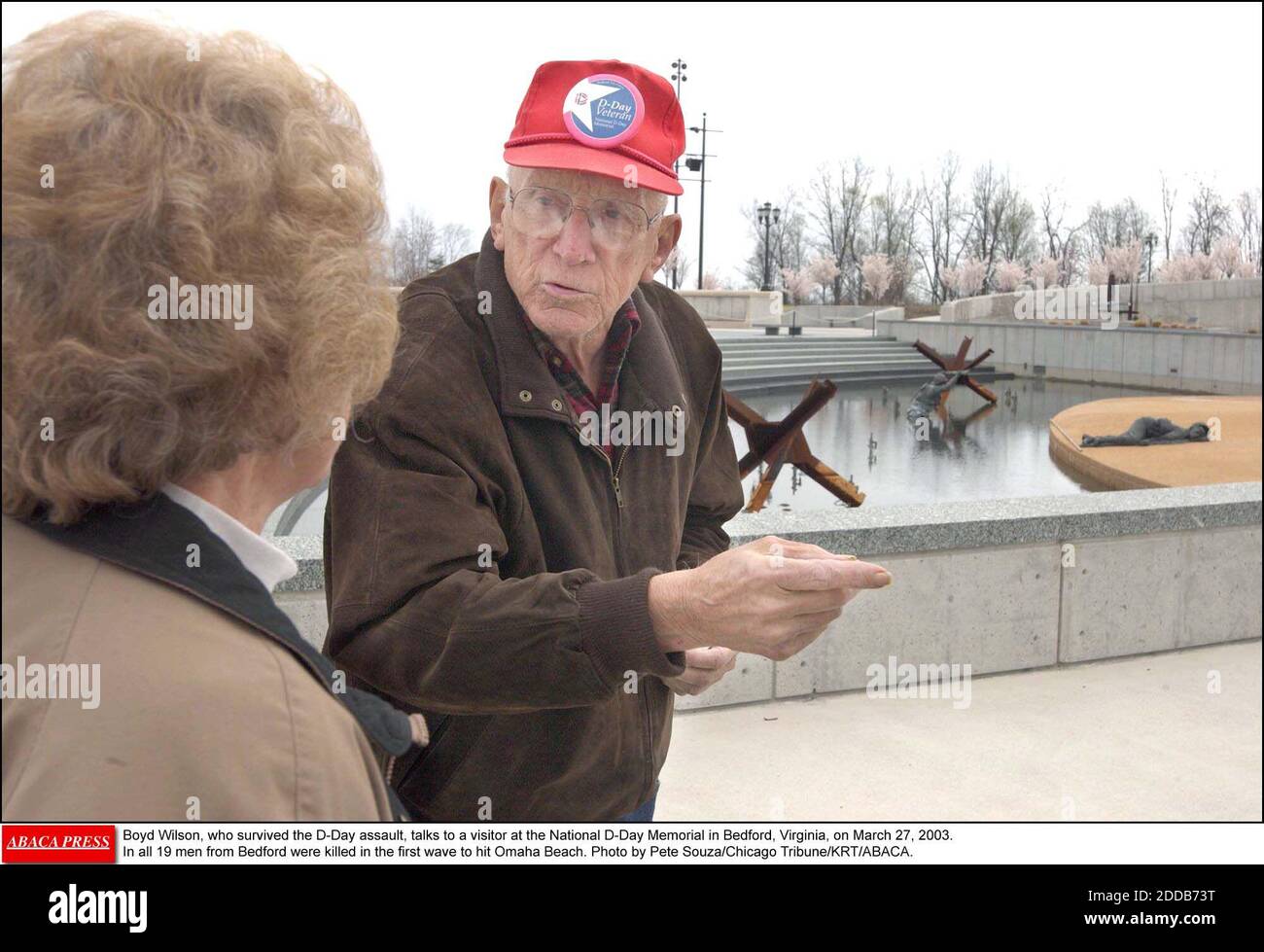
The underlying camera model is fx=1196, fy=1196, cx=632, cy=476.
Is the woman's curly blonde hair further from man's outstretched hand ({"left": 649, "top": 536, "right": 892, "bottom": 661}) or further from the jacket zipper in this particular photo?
the jacket zipper

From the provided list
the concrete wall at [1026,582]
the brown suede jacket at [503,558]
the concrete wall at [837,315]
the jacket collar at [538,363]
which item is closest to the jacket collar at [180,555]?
the brown suede jacket at [503,558]

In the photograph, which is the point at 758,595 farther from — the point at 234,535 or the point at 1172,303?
the point at 1172,303

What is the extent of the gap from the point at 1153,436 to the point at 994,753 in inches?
359

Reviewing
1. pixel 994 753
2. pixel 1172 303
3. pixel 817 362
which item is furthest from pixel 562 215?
pixel 1172 303

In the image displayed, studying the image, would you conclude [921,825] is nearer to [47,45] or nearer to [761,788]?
[47,45]

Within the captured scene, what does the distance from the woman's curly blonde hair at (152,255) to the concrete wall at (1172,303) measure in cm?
3730

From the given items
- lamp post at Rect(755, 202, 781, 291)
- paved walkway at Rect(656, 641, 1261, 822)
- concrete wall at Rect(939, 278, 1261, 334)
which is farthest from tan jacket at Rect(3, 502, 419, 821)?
concrete wall at Rect(939, 278, 1261, 334)

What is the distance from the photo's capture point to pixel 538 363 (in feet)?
6.07

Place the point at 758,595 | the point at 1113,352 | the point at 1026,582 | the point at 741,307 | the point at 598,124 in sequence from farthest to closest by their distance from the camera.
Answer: the point at 741,307
the point at 1113,352
the point at 1026,582
the point at 598,124
the point at 758,595

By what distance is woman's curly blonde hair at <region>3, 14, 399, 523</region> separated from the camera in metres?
1.04

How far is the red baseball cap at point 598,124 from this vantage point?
6.31ft

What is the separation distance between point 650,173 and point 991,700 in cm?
372

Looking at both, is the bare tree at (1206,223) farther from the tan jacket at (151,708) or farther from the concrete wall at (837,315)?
the tan jacket at (151,708)

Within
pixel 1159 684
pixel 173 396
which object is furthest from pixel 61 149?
pixel 1159 684
